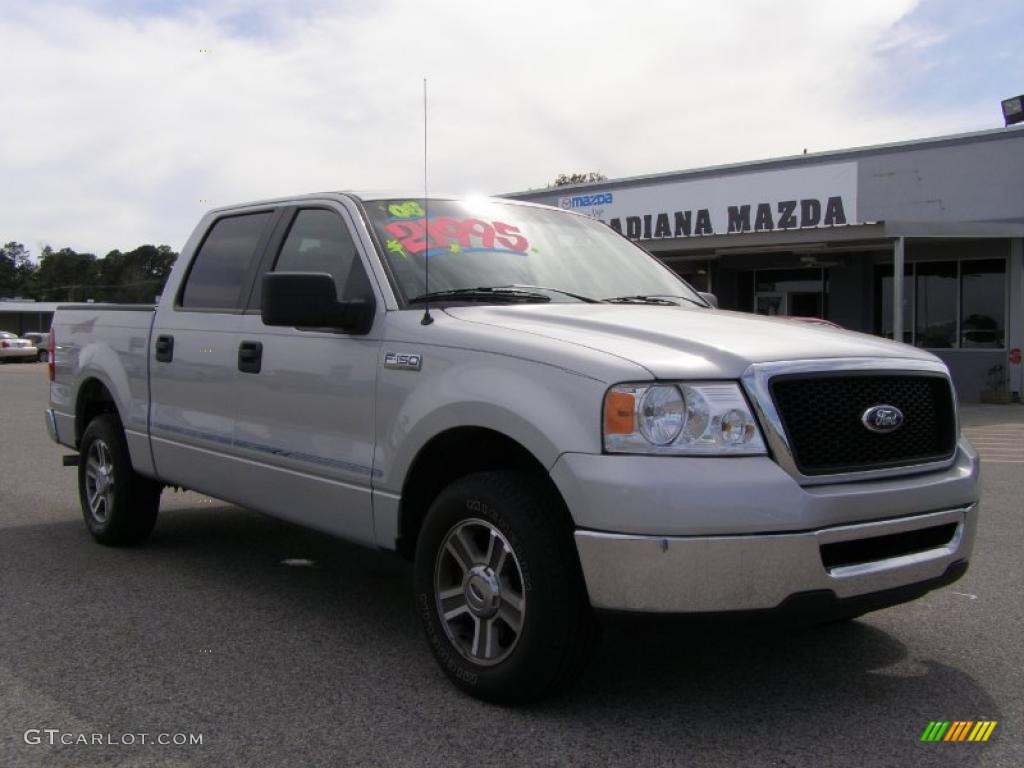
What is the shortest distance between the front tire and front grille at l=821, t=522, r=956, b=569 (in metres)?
0.78

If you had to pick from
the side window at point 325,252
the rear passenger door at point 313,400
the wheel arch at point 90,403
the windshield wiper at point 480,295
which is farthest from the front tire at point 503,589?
the wheel arch at point 90,403

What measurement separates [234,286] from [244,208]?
0.51 metres

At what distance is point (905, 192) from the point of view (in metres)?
20.9

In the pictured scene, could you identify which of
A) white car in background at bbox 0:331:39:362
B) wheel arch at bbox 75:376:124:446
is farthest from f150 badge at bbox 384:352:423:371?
white car in background at bbox 0:331:39:362

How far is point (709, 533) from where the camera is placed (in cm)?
295

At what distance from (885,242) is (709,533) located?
17.7 m

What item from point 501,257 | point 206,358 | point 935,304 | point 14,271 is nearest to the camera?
point 501,257

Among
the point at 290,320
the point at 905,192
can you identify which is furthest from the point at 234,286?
the point at 905,192

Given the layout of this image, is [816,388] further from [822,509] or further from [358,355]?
[358,355]

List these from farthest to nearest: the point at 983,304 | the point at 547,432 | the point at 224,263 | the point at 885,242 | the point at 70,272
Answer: the point at 70,272 → the point at 983,304 → the point at 885,242 → the point at 224,263 → the point at 547,432

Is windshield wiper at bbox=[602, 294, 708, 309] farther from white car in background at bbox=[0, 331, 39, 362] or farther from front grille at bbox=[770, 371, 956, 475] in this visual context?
white car in background at bbox=[0, 331, 39, 362]

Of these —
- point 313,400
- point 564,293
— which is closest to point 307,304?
point 313,400

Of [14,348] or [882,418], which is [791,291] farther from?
[14,348]

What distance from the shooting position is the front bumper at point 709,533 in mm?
2955
